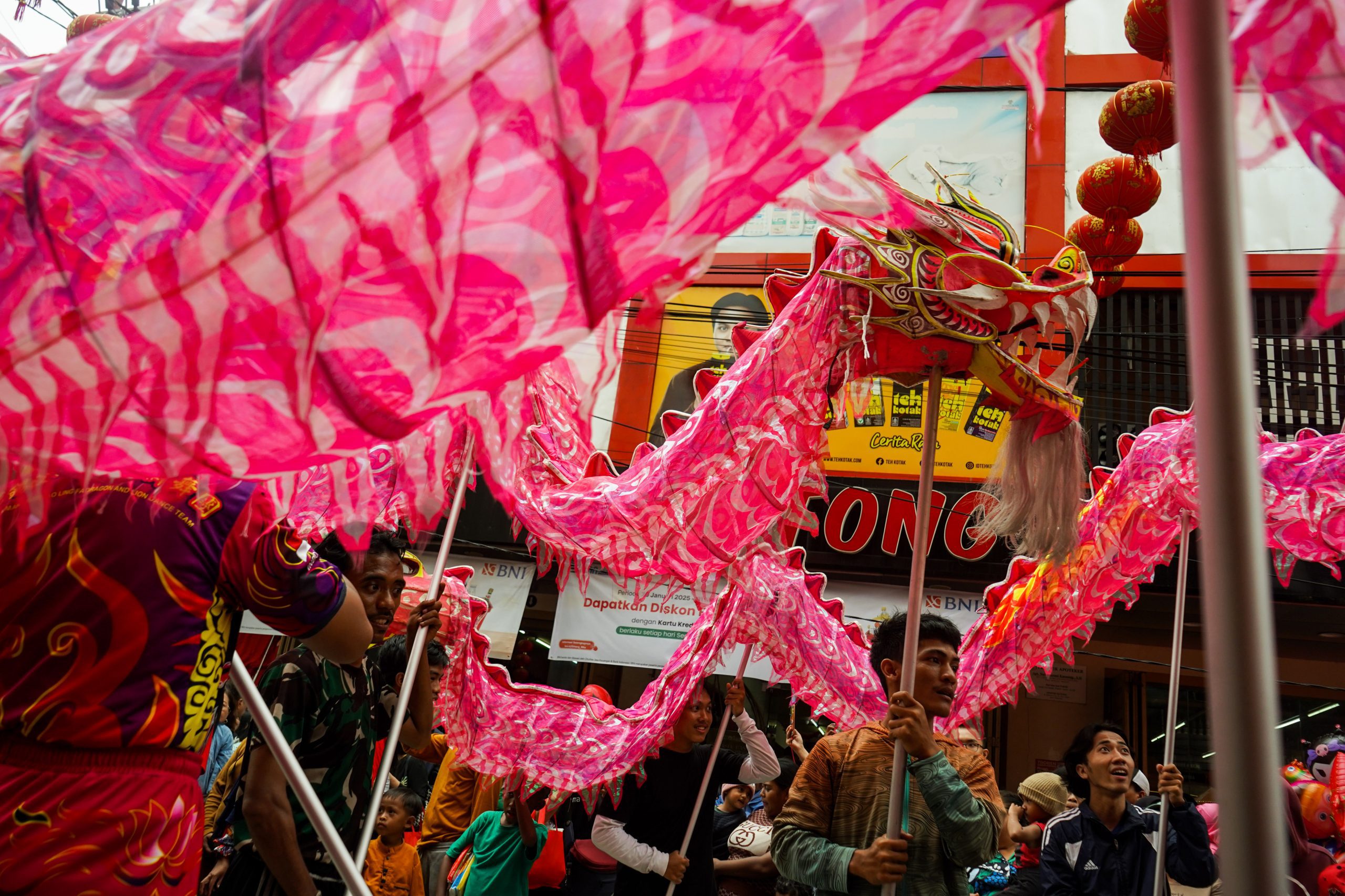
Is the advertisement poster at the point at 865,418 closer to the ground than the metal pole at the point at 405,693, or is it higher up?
higher up

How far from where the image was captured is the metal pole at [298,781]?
176 cm

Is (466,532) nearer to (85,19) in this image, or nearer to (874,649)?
(85,19)

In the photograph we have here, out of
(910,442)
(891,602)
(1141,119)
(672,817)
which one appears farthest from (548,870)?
(910,442)

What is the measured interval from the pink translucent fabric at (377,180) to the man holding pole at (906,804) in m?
2.04

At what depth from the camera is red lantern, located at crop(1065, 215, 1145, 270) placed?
5609mm

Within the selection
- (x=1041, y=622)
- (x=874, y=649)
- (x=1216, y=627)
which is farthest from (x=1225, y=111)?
(x=1041, y=622)

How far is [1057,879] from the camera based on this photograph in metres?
3.87

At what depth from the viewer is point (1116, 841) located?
3.87 metres

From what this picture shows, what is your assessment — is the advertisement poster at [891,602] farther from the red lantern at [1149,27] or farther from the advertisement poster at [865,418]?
the red lantern at [1149,27]

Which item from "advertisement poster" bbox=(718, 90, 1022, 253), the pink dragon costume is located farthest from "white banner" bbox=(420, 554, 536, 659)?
the pink dragon costume

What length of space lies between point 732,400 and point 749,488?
8.8 inches

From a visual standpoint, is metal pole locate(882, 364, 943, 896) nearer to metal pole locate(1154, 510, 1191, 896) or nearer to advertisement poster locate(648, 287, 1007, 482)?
metal pole locate(1154, 510, 1191, 896)

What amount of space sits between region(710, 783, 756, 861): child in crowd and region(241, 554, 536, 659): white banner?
3800 mm

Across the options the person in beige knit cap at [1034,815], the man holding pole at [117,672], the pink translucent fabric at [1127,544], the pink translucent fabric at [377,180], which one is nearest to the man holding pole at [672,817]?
the pink translucent fabric at [1127,544]
